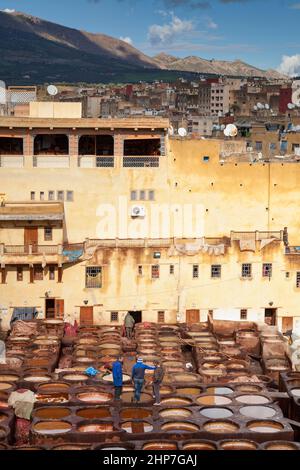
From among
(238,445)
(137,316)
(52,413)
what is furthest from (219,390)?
(137,316)

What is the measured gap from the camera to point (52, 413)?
2488cm

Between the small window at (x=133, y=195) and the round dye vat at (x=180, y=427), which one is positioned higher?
the small window at (x=133, y=195)

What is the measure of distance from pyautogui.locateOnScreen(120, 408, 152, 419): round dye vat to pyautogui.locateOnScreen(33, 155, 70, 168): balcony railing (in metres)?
19.1

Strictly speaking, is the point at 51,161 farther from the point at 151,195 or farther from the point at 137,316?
the point at 137,316

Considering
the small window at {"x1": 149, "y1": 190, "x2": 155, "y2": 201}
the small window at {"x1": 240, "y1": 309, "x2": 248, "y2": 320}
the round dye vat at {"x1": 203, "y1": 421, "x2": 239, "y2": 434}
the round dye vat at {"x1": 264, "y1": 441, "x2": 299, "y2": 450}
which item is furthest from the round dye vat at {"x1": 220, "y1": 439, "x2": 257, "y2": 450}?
the small window at {"x1": 149, "y1": 190, "x2": 155, "y2": 201}

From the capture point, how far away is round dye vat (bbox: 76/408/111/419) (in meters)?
24.6

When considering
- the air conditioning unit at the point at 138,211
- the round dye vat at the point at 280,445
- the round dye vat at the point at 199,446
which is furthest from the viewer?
the air conditioning unit at the point at 138,211

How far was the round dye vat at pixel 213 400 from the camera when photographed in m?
25.9

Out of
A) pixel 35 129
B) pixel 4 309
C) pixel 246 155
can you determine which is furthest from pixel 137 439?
pixel 246 155

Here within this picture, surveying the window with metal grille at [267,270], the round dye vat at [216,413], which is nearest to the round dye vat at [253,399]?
the round dye vat at [216,413]

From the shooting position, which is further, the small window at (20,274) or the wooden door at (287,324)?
the wooden door at (287,324)

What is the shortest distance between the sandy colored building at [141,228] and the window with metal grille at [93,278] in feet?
0.17

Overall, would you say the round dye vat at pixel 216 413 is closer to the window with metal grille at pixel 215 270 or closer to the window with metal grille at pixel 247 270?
the window with metal grille at pixel 215 270

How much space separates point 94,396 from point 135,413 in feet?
8.09
